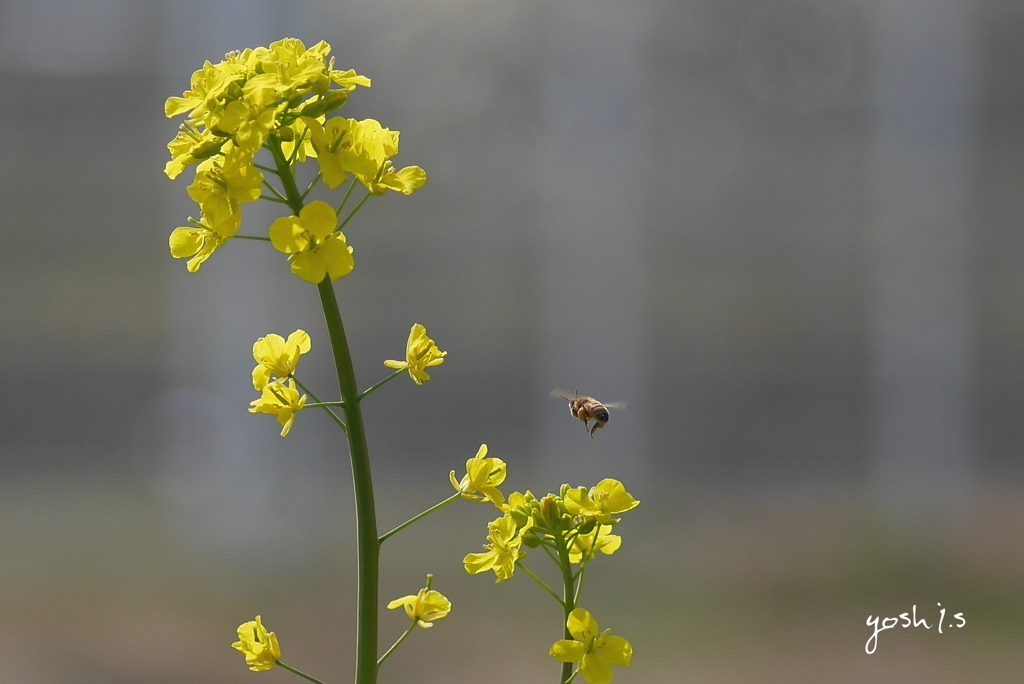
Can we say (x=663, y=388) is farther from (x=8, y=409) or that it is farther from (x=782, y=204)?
→ (x=8, y=409)

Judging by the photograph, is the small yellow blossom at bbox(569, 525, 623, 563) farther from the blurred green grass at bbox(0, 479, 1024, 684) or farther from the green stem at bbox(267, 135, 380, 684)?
the blurred green grass at bbox(0, 479, 1024, 684)

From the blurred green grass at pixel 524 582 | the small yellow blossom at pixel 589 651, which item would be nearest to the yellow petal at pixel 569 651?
the small yellow blossom at pixel 589 651

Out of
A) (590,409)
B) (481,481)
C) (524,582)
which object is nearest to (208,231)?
(481,481)

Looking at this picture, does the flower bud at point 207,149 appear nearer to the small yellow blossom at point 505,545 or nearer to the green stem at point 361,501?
the green stem at point 361,501

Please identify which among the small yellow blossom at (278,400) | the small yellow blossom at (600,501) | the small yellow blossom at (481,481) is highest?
the small yellow blossom at (278,400)

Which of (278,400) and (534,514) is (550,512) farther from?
(278,400)

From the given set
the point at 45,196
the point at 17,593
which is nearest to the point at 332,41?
the point at 45,196
